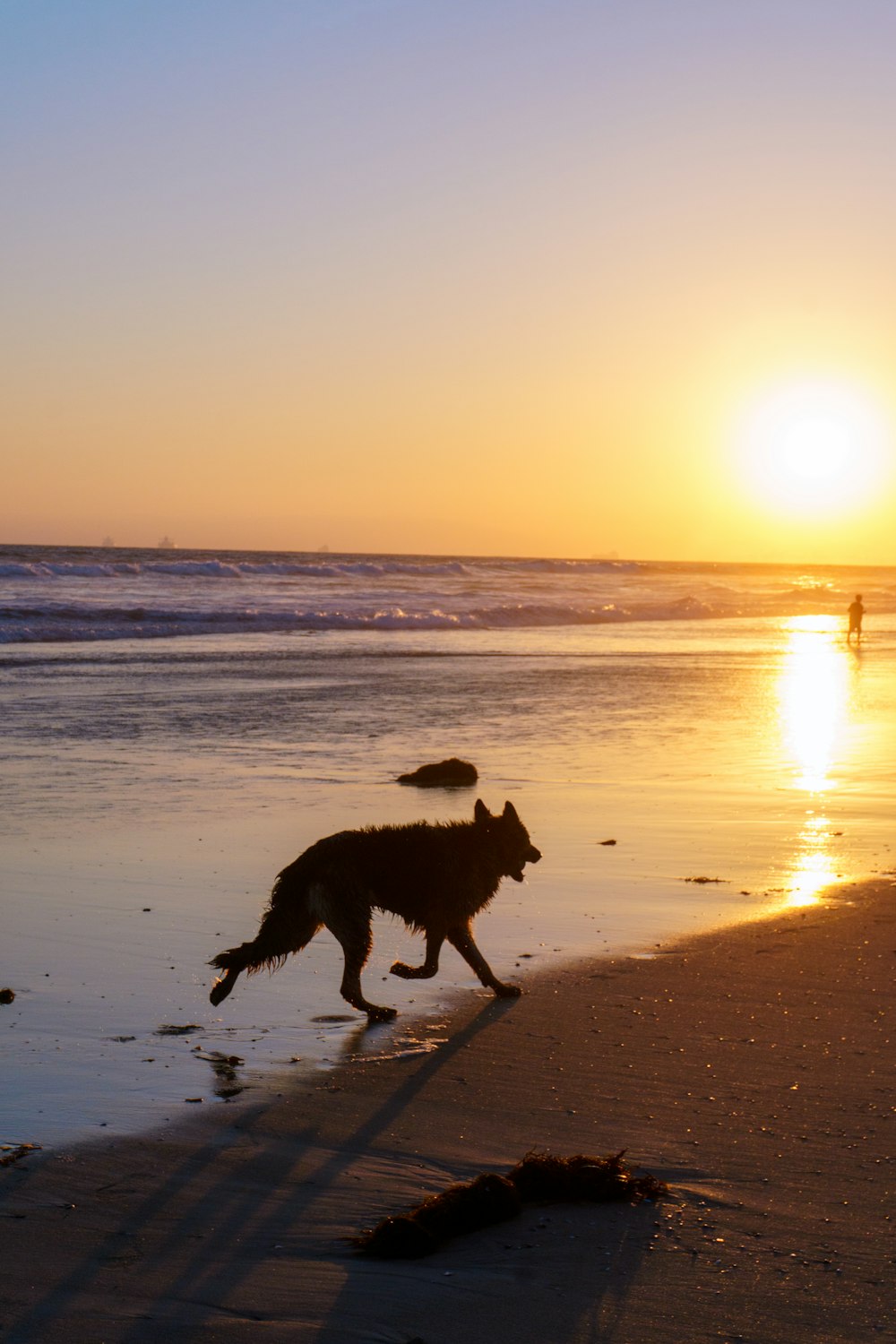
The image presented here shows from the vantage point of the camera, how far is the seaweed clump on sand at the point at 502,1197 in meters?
3.77

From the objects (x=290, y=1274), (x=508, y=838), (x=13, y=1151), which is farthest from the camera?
(x=508, y=838)

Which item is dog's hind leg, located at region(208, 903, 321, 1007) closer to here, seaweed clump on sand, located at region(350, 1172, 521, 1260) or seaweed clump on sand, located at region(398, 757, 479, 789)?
seaweed clump on sand, located at region(350, 1172, 521, 1260)

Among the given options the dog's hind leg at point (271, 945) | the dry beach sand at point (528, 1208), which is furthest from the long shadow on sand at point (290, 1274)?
the dog's hind leg at point (271, 945)

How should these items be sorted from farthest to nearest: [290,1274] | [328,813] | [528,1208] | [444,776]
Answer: [444,776], [328,813], [528,1208], [290,1274]

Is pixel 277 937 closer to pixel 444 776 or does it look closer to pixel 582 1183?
pixel 582 1183

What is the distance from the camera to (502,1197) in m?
3.96

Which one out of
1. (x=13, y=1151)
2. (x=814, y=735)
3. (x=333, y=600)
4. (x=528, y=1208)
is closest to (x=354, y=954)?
(x=13, y=1151)

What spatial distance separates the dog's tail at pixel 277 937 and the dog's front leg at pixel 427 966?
465 mm

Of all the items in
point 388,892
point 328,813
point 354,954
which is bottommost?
point 328,813

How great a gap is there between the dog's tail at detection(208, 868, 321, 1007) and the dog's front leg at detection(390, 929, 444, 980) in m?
0.46

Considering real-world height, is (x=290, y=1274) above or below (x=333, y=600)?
below

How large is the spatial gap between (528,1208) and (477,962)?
2317 millimetres

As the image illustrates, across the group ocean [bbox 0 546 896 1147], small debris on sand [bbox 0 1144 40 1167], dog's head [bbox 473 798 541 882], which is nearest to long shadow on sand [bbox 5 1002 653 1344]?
small debris on sand [bbox 0 1144 40 1167]

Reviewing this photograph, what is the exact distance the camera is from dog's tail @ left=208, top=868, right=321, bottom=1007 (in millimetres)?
5840
